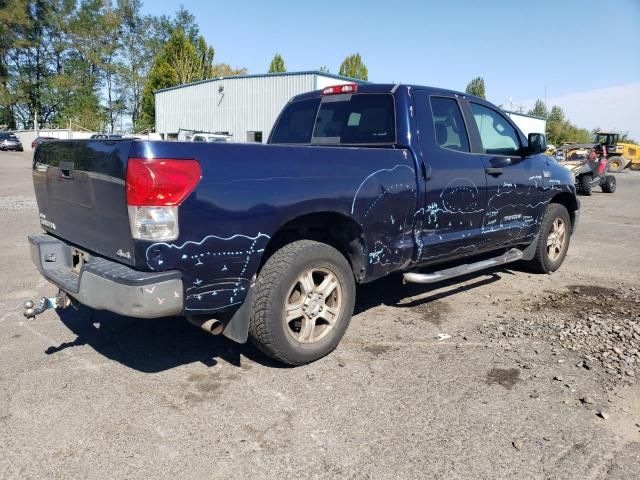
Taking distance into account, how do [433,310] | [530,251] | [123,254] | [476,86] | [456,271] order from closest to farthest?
[123,254]
[456,271]
[433,310]
[530,251]
[476,86]

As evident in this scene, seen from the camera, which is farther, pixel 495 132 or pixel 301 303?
pixel 495 132

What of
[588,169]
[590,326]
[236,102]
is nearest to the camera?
[590,326]

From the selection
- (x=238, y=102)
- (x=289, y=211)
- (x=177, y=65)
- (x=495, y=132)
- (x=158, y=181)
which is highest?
(x=177, y=65)

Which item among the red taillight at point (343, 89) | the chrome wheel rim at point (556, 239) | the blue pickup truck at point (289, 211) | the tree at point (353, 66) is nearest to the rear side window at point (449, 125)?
the blue pickup truck at point (289, 211)

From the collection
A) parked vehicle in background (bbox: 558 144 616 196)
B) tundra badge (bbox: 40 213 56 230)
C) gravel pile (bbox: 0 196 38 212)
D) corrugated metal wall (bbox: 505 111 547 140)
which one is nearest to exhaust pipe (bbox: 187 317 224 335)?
tundra badge (bbox: 40 213 56 230)

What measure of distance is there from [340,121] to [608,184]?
17600 mm

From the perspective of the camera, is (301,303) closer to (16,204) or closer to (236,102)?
(16,204)

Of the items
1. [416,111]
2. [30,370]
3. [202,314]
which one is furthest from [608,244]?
[30,370]

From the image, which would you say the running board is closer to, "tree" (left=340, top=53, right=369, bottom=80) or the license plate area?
the license plate area

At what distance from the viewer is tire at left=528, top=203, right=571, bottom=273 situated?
597 cm

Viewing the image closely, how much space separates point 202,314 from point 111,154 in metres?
1.04

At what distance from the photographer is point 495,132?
5258 mm

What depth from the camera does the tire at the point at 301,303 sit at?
3307 mm

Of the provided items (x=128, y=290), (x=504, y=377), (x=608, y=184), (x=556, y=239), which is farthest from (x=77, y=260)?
(x=608, y=184)
